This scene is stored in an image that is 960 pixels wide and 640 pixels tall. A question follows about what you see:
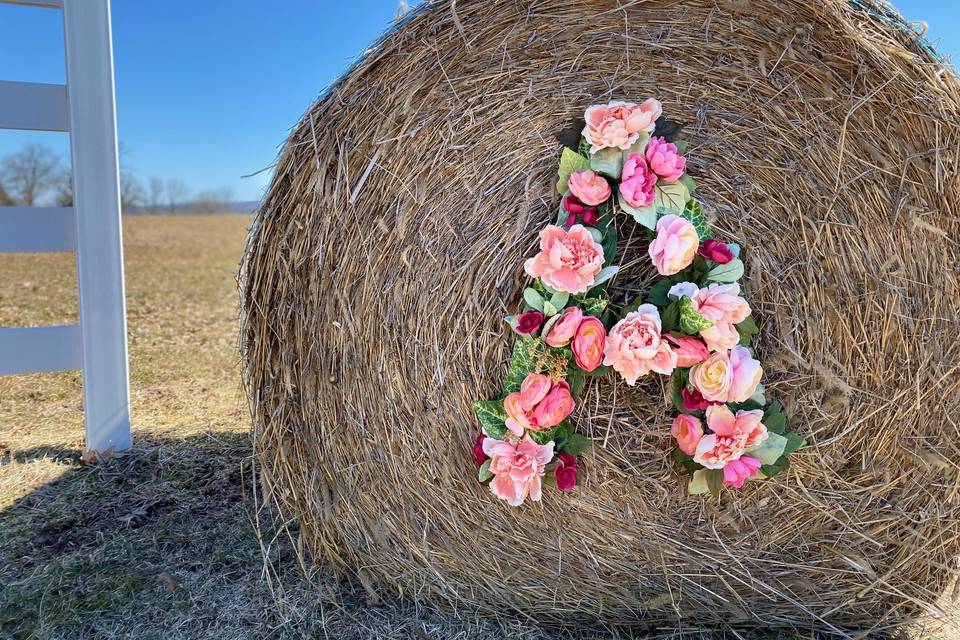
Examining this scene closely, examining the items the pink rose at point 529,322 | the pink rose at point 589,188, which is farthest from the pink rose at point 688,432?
the pink rose at point 589,188

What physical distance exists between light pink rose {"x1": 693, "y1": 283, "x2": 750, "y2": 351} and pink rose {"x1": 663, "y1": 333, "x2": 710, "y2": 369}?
2 cm

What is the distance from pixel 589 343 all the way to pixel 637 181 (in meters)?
0.38

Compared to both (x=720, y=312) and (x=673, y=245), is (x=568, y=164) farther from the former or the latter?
(x=720, y=312)

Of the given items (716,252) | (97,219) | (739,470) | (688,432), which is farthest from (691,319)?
(97,219)

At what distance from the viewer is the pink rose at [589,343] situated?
1.38 m

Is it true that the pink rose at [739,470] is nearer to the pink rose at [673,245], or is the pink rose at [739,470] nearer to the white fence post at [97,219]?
the pink rose at [673,245]

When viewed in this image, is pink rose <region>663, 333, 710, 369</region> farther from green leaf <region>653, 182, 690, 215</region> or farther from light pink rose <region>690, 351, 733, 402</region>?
green leaf <region>653, 182, 690, 215</region>

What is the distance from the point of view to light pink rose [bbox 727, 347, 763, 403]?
1401 millimetres

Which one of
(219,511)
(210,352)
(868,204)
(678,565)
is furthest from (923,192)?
(210,352)

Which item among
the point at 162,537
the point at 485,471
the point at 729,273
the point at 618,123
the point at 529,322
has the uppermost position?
the point at 618,123

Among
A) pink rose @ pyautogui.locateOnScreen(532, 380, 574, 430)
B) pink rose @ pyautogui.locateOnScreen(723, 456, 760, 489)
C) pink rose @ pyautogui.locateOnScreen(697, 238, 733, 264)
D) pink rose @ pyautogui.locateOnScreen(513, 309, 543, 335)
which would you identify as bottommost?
pink rose @ pyautogui.locateOnScreen(723, 456, 760, 489)

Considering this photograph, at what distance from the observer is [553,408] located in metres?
1.42

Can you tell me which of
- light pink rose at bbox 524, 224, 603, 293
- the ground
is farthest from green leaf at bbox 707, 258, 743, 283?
the ground

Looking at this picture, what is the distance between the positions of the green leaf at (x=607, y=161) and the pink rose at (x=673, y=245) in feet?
0.54
